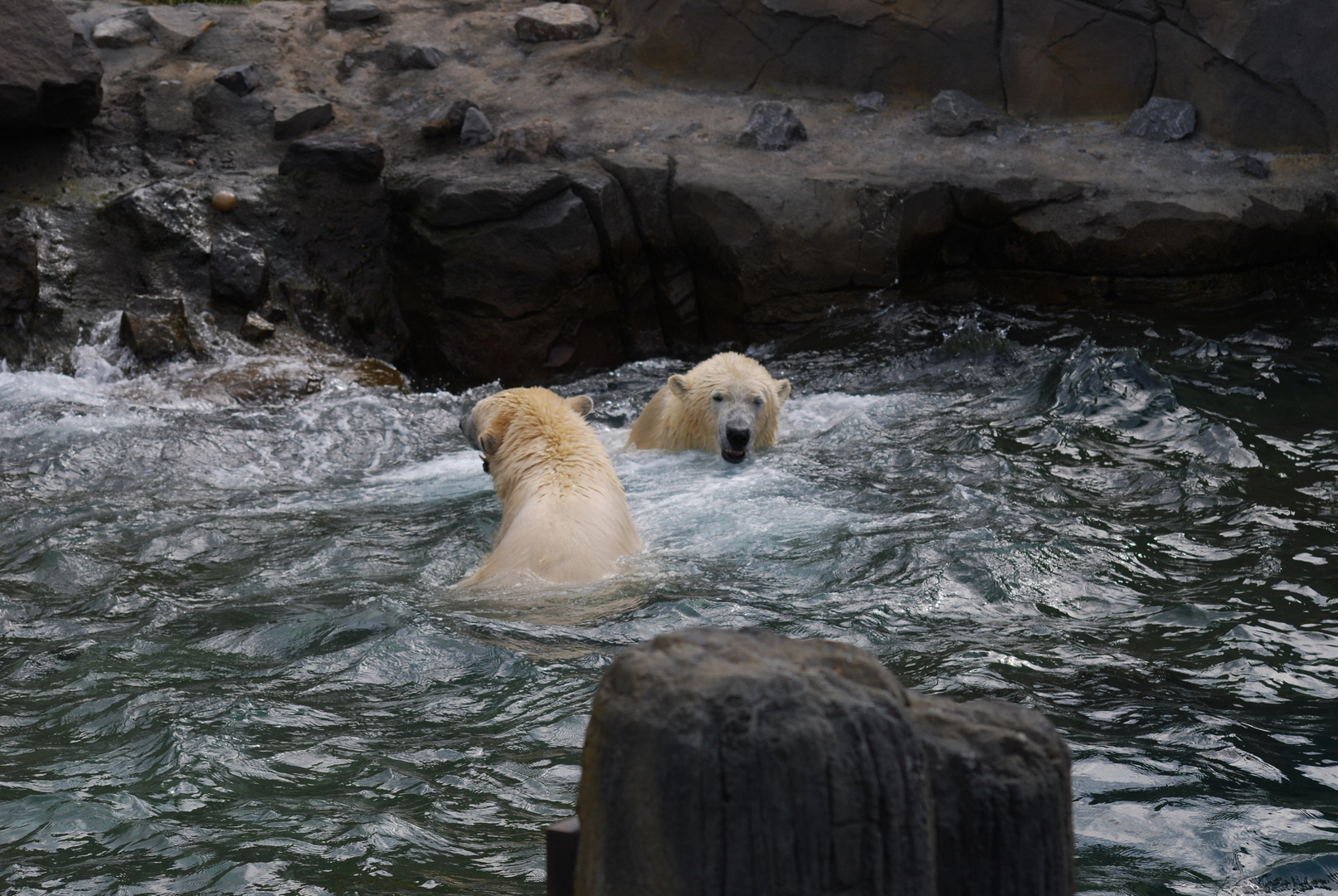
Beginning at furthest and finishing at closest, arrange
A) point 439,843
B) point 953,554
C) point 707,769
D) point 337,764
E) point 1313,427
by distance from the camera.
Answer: point 1313,427 → point 953,554 → point 337,764 → point 439,843 → point 707,769

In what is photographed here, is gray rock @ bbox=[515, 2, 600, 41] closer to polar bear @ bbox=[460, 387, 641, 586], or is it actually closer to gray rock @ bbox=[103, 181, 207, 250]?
gray rock @ bbox=[103, 181, 207, 250]

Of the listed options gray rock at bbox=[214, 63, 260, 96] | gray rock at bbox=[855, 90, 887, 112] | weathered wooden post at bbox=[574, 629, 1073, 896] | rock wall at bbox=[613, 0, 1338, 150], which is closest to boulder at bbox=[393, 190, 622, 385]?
gray rock at bbox=[214, 63, 260, 96]

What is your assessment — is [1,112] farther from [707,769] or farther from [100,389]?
[707,769]

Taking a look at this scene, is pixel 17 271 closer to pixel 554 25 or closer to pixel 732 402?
pixel 732 402

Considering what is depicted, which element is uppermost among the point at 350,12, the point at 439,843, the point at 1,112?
the point at 350,12

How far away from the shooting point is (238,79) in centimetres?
990

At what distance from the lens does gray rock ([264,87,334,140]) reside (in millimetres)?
9734

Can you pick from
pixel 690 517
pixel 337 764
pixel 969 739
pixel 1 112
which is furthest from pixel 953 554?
pixel 1 112

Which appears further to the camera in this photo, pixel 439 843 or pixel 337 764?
pixel 337 764

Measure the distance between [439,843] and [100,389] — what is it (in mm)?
6319

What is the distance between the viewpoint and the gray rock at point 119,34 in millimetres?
10211

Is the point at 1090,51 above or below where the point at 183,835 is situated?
above

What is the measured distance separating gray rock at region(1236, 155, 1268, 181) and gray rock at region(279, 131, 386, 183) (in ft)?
22.5

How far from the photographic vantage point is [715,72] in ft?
35.4
